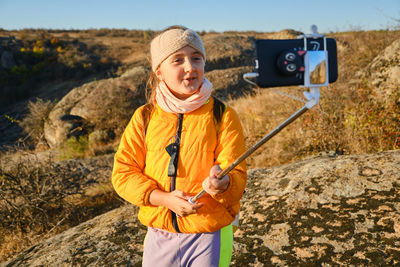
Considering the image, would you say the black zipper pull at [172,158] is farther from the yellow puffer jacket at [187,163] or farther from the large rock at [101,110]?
the large rock at [101,110]

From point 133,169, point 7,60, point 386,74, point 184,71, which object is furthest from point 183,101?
point 7,60

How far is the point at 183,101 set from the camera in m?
1.37

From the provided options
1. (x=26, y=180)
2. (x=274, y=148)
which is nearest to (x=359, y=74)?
(x=274, y=148)

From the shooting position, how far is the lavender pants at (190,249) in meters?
1.33

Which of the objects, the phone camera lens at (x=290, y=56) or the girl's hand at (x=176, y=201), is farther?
the girl's hand at (x=176, y=201)

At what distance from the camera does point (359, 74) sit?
5.27m

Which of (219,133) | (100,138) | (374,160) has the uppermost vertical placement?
(219,133)

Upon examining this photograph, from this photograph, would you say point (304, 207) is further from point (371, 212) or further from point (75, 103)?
point (75, 103)

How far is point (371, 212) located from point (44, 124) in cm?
1175

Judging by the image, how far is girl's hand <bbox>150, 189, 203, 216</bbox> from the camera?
1.25 m

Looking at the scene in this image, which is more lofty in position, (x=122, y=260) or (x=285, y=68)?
(x=285, y=68)

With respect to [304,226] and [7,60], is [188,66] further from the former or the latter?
[7,60]

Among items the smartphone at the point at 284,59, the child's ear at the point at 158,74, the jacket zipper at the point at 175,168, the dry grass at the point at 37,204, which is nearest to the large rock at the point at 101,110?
the dry grass at the point at 37,204

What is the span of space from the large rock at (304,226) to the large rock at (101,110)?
761cm
